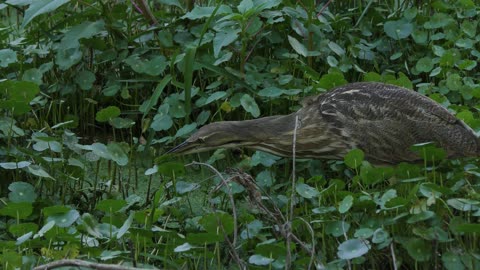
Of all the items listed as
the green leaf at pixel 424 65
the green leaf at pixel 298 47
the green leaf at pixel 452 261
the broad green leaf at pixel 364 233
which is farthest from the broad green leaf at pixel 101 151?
the green leaf at pixel 424 65

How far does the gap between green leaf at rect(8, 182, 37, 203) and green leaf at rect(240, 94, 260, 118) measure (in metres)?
0.88

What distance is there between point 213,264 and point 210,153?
35.6 inches

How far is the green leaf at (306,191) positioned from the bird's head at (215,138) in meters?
0.62

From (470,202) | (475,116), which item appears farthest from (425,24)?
(470,202)

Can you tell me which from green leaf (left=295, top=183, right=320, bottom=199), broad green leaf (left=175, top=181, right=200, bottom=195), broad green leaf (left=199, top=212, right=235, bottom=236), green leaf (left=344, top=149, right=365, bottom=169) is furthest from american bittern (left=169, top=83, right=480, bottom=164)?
broad green leaf (left=199, top=212, right=235, bottom=236)

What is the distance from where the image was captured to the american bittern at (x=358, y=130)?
13.6 ft

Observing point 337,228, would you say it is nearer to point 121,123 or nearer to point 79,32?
point 121,123

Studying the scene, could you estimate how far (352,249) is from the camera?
11.0 ft

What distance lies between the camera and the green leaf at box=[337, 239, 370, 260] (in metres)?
3.30

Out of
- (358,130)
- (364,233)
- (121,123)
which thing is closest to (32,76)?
(121,123)

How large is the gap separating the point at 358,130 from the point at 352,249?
0.96m

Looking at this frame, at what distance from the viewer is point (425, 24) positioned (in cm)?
504

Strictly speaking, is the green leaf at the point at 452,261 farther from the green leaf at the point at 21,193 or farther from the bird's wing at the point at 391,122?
the green leaf at the point at 21,193

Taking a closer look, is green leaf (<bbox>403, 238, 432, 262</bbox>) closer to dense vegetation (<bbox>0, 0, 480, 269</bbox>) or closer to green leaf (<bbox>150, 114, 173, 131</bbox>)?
dense vegetation (<bbox>0, 0, 480, 269</bbox>)
